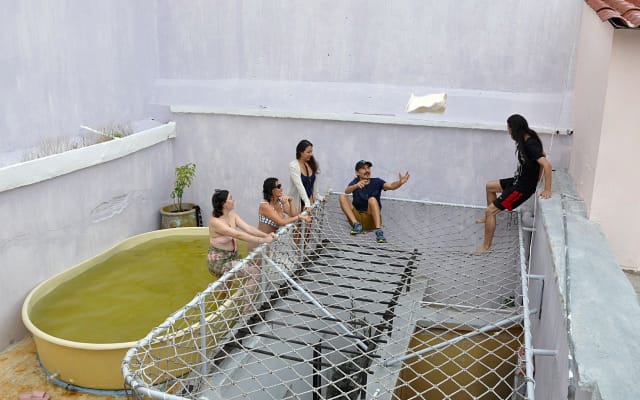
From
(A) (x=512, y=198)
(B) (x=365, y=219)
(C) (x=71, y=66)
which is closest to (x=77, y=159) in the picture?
(C) (x=71, y=66)

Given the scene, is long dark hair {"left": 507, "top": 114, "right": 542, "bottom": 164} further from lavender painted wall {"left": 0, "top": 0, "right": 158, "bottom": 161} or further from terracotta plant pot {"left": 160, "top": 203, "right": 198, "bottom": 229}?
→ lavender painted wall {"left": 0, "top": 0, "right": 158, "bottom": 161}

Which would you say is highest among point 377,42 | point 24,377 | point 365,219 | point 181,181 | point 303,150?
point 377,42

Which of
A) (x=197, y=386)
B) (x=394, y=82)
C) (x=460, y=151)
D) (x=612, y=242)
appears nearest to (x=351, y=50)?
(x=394, y=82)

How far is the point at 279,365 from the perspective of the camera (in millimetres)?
4613

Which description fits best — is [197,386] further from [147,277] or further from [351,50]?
[351,50]

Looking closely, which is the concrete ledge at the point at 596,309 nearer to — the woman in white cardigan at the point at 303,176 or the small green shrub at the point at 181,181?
the woman in white cardigan at the point at 303,176

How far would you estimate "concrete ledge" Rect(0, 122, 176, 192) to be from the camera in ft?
16.5

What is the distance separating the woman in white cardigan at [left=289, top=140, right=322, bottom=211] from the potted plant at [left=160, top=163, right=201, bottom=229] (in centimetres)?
210

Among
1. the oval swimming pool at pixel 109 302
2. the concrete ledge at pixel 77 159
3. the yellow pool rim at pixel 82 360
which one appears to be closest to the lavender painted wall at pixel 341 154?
the concrete ledge at pixel 77 159

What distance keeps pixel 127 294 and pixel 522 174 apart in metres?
3.89

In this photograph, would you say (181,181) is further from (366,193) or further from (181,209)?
(366,193)

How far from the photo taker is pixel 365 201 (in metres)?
5.93

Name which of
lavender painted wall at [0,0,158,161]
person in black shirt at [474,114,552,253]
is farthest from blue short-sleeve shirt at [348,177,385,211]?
lavender painted wall at [0,0,158,161]

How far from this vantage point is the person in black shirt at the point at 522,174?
184 inches
